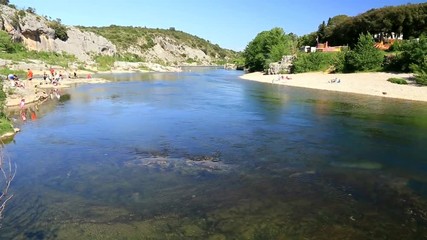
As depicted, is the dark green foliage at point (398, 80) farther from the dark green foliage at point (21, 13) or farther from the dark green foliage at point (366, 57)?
the dark green foliage at point (21, 13)

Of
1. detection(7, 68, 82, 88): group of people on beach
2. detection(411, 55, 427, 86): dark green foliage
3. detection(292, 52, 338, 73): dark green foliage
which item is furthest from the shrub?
detection(7, 68, 82, 88): group of people on beach

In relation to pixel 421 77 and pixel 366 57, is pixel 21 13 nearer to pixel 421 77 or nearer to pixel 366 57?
pixel 366 57

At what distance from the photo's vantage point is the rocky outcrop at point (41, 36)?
3925 inches

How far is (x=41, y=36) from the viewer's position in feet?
359

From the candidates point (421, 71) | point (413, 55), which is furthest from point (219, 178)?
point (413, 55)

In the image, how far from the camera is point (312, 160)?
18875 mm

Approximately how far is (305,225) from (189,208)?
389cm

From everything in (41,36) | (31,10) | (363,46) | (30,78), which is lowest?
(30,78)

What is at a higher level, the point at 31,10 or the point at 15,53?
the point at 31,10

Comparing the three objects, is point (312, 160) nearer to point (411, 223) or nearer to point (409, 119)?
point (411, 223)

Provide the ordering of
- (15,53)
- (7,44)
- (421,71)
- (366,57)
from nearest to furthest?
(421,71)
(366,57)
(7,44)
(15,53)

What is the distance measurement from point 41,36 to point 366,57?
3498 inches

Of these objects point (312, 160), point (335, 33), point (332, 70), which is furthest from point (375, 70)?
point (312, 160)

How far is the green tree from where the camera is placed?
327 feet
